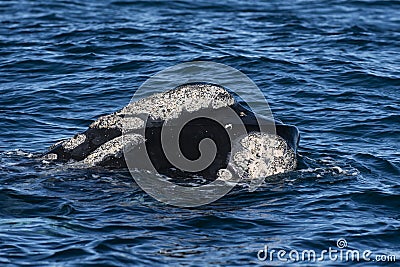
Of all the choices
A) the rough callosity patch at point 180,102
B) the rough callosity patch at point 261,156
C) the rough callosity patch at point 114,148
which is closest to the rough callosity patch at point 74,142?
the rough callosity patch at point 114,148

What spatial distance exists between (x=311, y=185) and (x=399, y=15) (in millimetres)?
12769

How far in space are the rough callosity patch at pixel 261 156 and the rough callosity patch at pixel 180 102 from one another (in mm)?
622

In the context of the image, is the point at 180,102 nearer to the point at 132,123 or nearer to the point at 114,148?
the point at 132,123

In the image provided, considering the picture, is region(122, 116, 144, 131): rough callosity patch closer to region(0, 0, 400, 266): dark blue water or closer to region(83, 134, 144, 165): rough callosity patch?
region(83, 134, 144, 165): rough callosity patch

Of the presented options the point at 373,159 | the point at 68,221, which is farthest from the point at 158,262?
the point at 373,159

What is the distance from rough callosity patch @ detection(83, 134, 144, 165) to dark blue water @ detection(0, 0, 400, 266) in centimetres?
18

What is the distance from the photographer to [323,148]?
1147 centimetres

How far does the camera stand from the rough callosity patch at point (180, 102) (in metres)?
10.1

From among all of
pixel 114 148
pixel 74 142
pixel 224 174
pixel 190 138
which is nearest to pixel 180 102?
pixel 190 138

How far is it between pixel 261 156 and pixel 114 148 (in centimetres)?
169

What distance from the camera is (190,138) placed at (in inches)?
386

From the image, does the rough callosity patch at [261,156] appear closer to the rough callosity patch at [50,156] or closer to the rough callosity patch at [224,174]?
the rough callosity patch at [224,174]

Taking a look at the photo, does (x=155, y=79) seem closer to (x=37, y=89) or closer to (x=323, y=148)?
(x=37, y=89)

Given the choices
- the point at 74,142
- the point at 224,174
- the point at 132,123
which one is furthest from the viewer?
the point at 74,142
